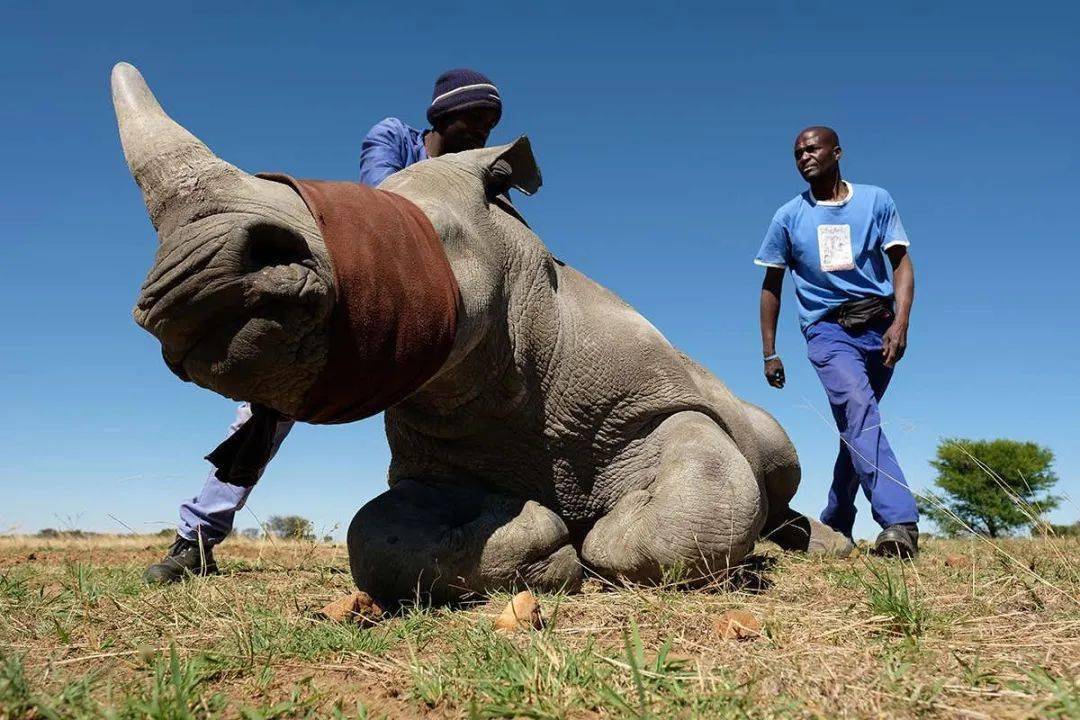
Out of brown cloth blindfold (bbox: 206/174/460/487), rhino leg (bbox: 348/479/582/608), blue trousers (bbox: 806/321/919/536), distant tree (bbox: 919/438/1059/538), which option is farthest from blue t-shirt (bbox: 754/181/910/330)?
distant tree (bbox: 919/438/1059/538)

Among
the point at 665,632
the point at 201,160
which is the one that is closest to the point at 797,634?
the point at 665,632

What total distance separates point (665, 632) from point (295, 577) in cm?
240

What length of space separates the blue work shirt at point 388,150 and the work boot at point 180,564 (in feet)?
6.49

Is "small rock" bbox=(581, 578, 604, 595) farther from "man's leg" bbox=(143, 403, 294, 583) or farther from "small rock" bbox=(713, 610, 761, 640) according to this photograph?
"man's leg" bbox=(143, 403, 294, 583)

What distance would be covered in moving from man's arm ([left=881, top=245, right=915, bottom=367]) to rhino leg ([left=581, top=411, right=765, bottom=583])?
255 cm

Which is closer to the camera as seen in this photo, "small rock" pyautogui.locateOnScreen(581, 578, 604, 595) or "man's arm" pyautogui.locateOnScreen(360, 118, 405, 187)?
"small rock" pyautogui.locateOnScreen(581, 578, 604, 595)

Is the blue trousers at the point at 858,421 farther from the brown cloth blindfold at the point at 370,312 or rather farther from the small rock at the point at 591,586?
the brown cloth blindfold at the point at 370,312

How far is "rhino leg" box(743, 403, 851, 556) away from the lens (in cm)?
417

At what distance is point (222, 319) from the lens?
2096 millimetres

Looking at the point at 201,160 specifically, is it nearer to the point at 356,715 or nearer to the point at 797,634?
the point at 356,715

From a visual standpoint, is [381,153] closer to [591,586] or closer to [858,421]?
[591,586]

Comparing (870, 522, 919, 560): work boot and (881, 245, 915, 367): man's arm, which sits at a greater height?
(881, 245, 915, 367): man's arm

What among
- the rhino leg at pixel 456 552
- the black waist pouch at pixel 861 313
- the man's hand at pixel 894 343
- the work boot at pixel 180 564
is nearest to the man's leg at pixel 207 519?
the work boot at pixel 180 564

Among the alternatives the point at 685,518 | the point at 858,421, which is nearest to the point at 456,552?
the point at 685,518
